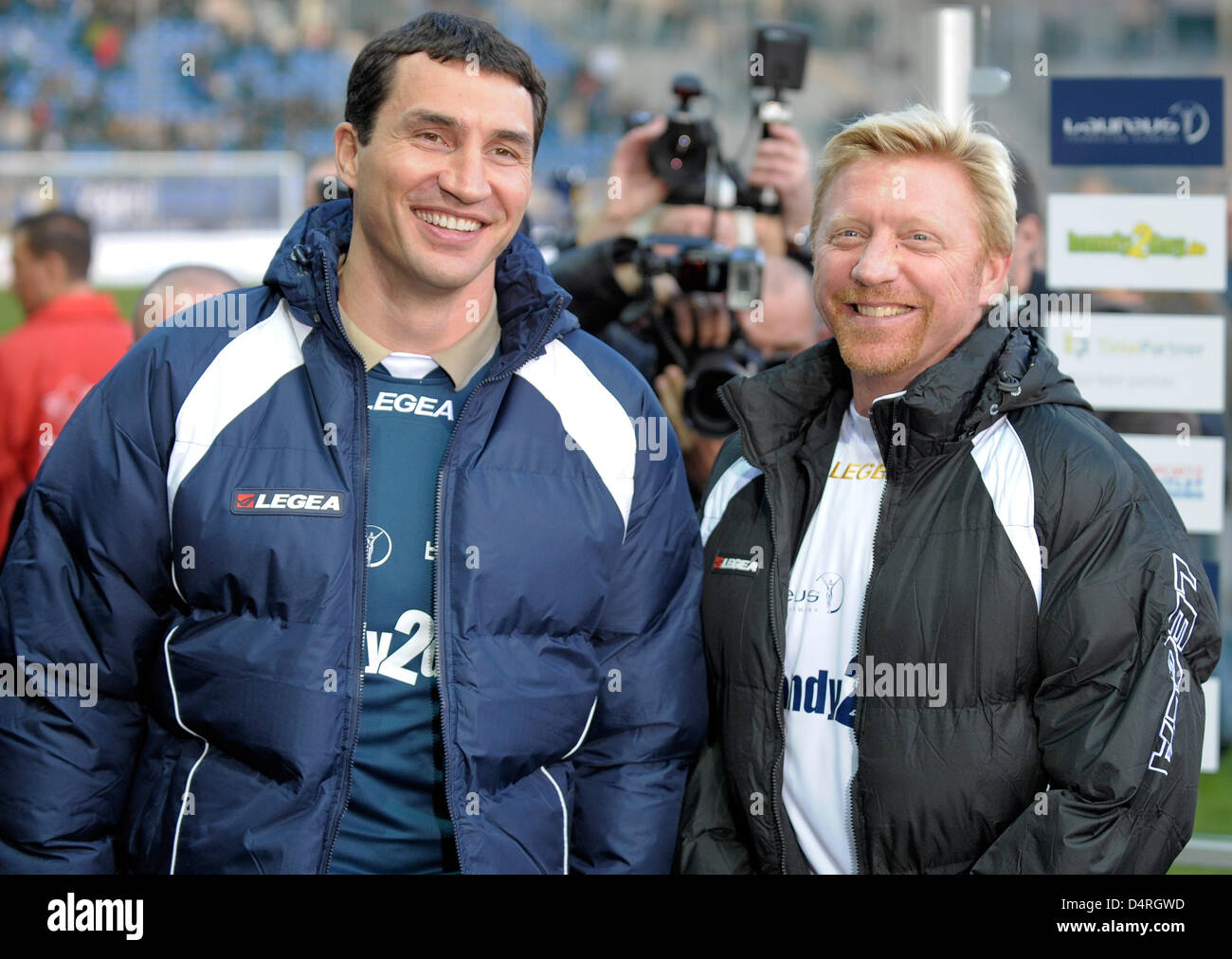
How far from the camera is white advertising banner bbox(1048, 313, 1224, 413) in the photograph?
10.2 feet

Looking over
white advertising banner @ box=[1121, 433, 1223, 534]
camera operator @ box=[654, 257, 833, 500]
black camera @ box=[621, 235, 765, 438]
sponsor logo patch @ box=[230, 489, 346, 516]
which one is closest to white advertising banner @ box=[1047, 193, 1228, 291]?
white advertising banner @ box=[1121, 433, 1223, 534]

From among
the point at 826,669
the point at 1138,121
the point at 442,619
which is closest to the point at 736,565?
the point at 826,669

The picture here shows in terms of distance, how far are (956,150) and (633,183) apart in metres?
1.45

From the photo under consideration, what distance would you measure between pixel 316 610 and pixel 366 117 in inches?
25.6

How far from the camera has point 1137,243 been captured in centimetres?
309

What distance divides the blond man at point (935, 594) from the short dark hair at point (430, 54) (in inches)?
17.5

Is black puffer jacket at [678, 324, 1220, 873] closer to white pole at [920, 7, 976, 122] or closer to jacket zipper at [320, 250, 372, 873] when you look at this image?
jacket zipper at [320, 250, 372, 873]

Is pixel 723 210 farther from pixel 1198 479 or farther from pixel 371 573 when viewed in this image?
pixel 371 573

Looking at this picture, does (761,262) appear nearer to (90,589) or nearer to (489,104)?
(489,104)

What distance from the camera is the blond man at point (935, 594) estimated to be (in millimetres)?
1491

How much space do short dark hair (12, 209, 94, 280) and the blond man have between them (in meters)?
3.89

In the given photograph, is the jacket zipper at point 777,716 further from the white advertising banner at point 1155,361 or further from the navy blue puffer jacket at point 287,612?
the white advertising banner at point 1155,361

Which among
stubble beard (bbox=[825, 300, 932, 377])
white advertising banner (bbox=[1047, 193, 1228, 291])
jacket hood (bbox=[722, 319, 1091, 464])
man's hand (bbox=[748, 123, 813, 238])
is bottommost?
jacket hood (bbox=[722, 319, 1091, 464])

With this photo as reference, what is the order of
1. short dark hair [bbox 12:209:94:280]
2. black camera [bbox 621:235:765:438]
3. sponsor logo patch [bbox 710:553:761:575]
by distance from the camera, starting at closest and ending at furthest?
1. sponsor logo patch [bbox 710:553:761:575]
2. black camera [bbox 621:235:765:438]
3. short dark hair [bbox 12:209:94:280]
